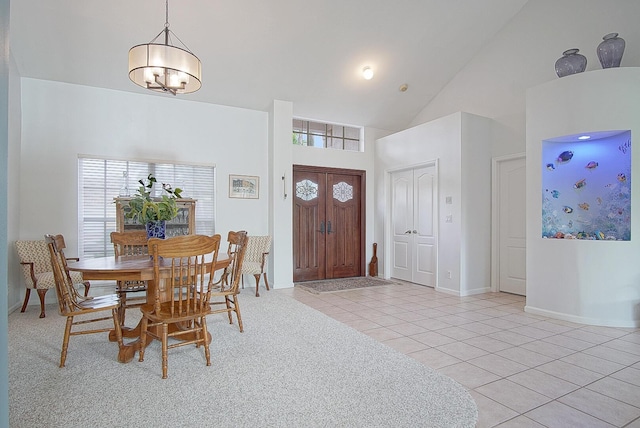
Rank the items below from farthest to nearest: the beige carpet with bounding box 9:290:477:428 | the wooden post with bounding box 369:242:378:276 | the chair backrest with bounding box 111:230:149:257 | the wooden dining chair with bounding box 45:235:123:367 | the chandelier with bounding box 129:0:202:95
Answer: the wooden post with bounding box 369:242:378:276
the chair backrest with bounding box 111:230:149:257
the chandelier with bounding box 129:0:202:95
the wooden dining chair with bounding box 45:235:123:367
the beige carpet with bounding box 9:290:477:428

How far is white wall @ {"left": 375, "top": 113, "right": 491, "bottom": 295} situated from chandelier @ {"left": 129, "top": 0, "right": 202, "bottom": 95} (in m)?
3.88

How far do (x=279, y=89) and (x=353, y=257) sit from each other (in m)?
3.46

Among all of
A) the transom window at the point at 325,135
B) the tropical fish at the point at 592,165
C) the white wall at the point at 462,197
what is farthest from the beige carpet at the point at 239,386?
the transom window at the point at 325,135

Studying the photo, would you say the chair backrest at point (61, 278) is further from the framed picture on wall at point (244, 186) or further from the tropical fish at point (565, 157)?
the tropical fish at point (565, 157)

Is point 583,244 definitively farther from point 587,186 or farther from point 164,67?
point 164,67

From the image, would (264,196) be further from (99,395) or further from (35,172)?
(99,395)

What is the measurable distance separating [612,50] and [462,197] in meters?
2.37

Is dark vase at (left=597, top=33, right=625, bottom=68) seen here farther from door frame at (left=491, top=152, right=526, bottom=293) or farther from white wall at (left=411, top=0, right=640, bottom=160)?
door frame at (left=491, top=152, right=526, bottom=293)

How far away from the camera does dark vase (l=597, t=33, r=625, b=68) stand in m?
3.81

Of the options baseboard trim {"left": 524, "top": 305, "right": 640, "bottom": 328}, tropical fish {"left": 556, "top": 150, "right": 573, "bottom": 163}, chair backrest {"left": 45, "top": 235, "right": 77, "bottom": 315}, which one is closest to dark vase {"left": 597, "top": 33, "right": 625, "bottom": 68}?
tropical fish {"left": 556, "top": 150, "right": 573, "bottom": 163}

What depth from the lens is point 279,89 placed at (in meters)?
5.48

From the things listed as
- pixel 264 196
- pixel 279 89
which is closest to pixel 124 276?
pixel 264 196

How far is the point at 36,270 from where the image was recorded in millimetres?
4273

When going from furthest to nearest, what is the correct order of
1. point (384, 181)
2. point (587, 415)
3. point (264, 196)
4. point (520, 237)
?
point (384, 181) → point (264, 196) → point (520, 237) → point (587, 415)
